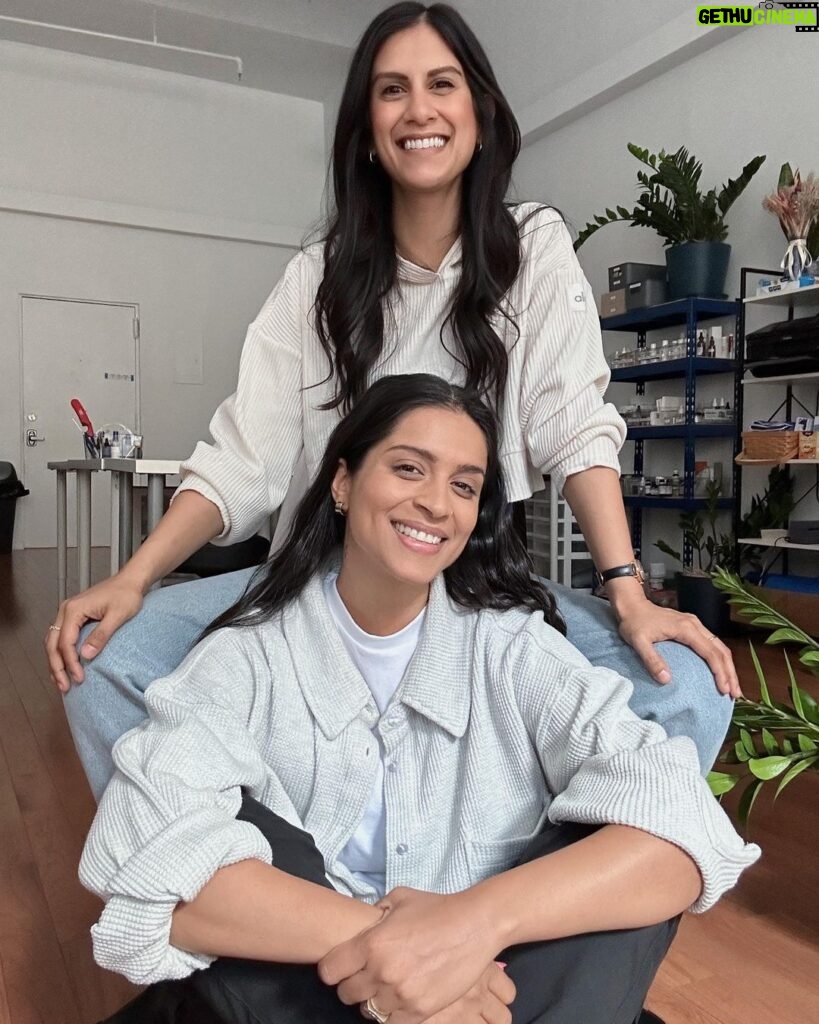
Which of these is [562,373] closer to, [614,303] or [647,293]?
[647,293]

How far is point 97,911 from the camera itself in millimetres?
1704

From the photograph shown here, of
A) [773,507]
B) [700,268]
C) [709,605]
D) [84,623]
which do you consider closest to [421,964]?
[84,623]

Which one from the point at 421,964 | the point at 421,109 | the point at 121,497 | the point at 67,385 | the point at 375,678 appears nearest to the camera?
the point at 421,964

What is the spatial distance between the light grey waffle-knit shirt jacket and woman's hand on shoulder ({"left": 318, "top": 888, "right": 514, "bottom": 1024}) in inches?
5.8

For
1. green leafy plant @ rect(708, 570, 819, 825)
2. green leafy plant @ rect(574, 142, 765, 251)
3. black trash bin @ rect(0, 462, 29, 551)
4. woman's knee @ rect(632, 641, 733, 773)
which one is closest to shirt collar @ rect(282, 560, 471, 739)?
woman's knee @ rect(632, 641, 733, 773)

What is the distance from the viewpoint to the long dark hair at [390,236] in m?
1.41

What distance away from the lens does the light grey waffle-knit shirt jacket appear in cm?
93

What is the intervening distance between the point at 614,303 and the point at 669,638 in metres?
4.16

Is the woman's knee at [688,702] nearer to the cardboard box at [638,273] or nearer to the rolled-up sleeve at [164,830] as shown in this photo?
the rolled-up sleeve at [164,830]

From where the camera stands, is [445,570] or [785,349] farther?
[785,349]

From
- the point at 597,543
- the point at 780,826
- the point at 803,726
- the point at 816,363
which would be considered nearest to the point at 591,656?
the point at 597,543

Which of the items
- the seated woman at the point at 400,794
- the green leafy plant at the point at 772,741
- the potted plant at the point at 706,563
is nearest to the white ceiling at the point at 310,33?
the potted plant at the point at 706,563

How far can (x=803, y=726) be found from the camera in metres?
1.53

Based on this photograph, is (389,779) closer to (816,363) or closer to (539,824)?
(539,824)
